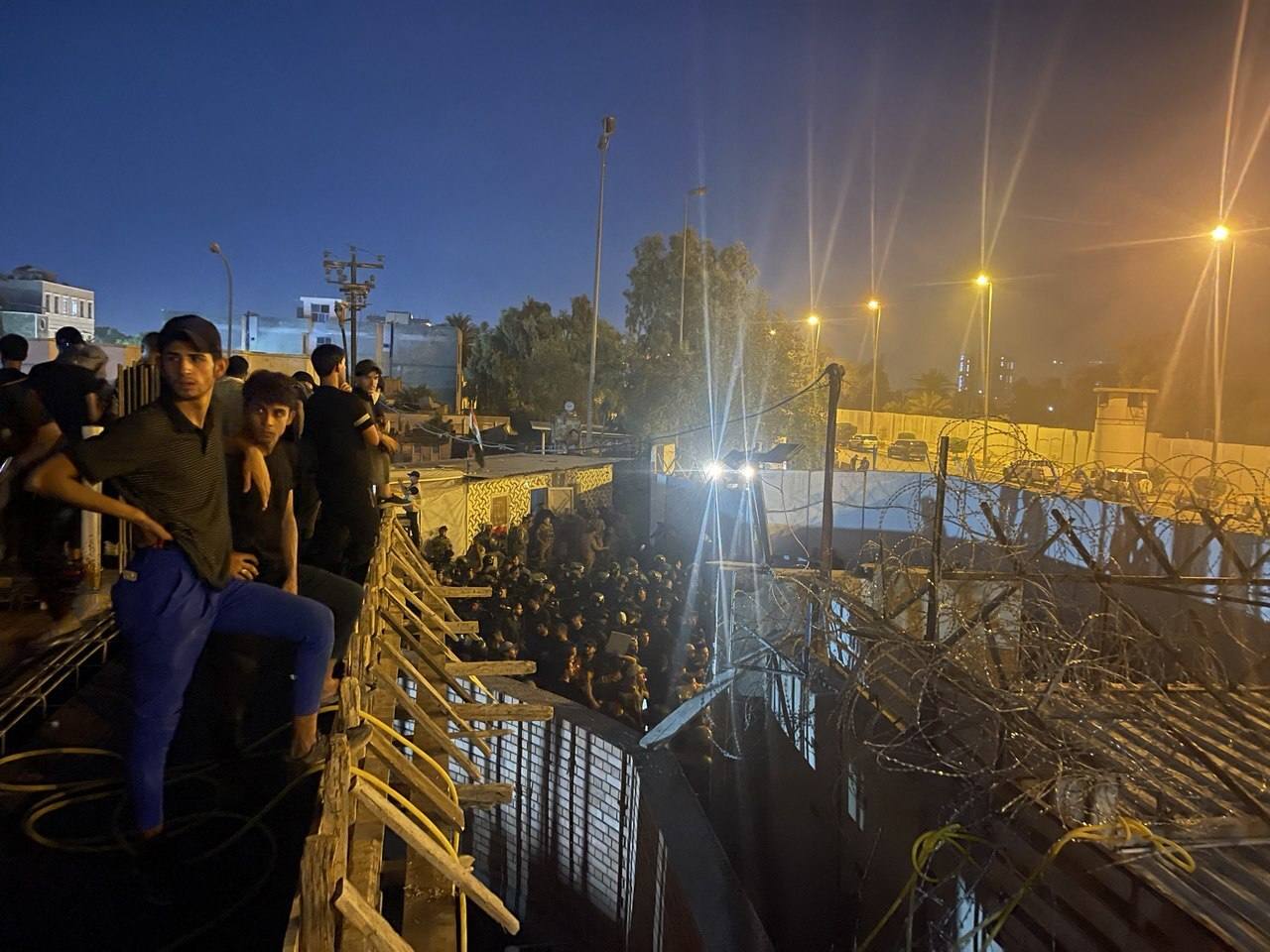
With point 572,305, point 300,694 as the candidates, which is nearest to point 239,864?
point 300,694

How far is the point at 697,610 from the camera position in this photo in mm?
12891

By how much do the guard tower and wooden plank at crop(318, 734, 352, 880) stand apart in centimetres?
2629

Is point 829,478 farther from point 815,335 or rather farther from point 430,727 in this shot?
point 815,335

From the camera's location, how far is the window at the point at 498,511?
1574cm

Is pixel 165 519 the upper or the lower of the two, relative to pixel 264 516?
upper

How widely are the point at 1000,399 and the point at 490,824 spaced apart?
5364 cm

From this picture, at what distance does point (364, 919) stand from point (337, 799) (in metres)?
0.29

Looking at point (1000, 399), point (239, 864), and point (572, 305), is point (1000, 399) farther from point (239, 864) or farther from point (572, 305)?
point (239, 864)

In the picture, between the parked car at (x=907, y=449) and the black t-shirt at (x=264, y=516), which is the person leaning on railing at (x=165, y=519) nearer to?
the black t-shirt at (x=264, y=516)

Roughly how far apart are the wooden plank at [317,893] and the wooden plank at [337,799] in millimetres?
40

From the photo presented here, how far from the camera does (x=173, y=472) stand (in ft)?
8.19

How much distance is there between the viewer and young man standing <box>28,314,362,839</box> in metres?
2.38

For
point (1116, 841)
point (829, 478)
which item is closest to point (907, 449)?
point (829, 478)

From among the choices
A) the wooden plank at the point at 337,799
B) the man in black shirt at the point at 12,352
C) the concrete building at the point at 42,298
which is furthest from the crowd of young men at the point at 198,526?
the concrete building at the point at 42,298
